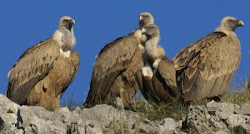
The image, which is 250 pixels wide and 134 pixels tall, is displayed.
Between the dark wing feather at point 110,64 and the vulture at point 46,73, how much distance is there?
60 centimetres

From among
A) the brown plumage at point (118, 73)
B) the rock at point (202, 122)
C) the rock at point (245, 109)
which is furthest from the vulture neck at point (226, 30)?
the rock at point (202, 122)

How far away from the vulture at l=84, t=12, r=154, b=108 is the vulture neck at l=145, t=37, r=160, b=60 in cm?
84

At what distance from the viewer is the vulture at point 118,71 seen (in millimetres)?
18234

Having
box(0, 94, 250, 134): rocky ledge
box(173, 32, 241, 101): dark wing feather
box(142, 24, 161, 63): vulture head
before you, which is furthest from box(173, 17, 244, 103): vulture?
box(0, 94, 250, 134): rocky ledge

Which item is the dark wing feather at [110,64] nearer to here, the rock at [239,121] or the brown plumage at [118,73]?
the brown plumage at [118,73]

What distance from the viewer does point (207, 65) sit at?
16.7m

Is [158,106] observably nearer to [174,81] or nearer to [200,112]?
[174,81]

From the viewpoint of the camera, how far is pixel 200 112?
13.5 metres

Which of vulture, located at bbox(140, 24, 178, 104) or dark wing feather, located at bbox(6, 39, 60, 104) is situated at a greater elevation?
dark wing feather, located at bbox(6, 39, 60, 104)

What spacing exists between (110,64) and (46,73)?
1443 millimetres

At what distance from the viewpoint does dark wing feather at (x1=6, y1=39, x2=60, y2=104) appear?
18219mm

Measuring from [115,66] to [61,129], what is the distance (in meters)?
5.73

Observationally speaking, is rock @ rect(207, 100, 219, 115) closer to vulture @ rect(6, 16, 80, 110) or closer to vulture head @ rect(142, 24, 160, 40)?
vulture head @ rect(142, 24, 160, 40)

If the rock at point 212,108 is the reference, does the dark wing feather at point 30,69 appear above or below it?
above
